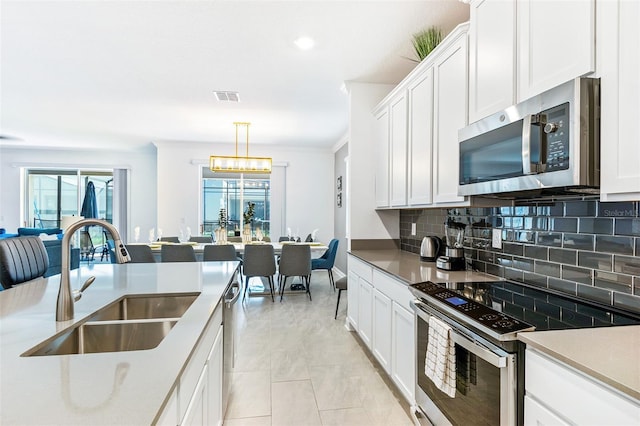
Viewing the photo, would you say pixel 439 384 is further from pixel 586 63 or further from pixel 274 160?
pixel 274 160

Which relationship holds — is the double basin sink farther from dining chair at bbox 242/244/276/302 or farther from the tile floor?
dining chair at bbox 242/244/276/302

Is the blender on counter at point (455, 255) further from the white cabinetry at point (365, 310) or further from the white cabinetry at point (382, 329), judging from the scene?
the white cabinetry at point (365, 310)

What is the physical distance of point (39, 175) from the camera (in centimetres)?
718

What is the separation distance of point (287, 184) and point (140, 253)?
347 cm

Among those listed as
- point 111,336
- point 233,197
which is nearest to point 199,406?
point 111,336

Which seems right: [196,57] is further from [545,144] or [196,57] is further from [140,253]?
[545,144]

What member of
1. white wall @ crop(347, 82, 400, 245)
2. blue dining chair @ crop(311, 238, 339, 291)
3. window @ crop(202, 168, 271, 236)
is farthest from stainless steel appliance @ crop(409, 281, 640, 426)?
window @ crop(202, 168, 271, 236)

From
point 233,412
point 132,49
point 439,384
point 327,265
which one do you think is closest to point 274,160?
point 327,265

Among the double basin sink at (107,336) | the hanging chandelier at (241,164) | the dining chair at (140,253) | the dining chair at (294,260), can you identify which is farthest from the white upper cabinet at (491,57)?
the dining chair at (140,253)

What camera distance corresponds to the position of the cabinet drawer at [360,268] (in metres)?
2.66

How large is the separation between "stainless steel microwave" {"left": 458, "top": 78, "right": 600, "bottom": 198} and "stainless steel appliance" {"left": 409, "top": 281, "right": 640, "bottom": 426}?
0.49 meters

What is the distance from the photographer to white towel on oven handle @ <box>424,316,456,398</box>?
1.40 m

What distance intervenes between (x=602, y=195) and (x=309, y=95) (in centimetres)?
331

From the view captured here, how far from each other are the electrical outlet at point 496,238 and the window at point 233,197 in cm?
545
